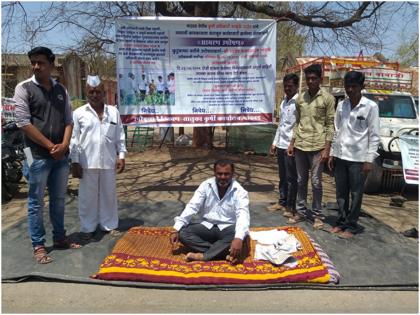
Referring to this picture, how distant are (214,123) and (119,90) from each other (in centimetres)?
159

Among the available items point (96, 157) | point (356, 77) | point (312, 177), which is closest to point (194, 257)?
point (96, 157)

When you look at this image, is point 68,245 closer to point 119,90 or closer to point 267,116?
point 119,90

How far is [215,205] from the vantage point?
12.8ft

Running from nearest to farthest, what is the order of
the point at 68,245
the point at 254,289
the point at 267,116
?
the point at 254,289 < the point at 68,245 < the point at 267,116

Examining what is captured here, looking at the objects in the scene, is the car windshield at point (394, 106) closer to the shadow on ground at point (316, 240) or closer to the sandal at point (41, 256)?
the shadow on ground at point (316, 240)

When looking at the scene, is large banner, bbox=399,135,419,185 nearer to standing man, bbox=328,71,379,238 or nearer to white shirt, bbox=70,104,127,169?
standing man, bbox=328,71,379,238

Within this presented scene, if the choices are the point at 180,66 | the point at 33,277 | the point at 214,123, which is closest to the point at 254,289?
the point at 33,277

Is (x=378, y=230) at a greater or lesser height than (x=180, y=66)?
lesser

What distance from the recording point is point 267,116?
6.63 meters

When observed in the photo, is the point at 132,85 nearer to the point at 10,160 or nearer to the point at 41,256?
the point at 10,160

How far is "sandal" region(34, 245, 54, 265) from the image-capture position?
370cm

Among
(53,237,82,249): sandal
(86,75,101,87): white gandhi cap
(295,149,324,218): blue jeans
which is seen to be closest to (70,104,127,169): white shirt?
(86,75,101,87): white gandhi cap

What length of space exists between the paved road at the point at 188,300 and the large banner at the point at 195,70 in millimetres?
3411

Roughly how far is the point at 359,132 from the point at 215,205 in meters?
1.79
